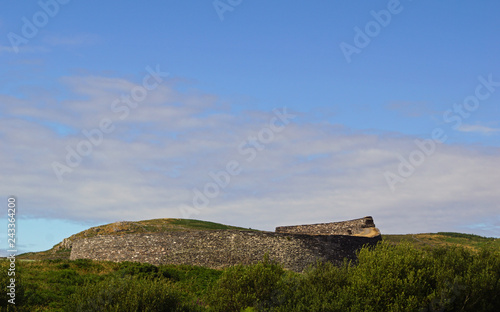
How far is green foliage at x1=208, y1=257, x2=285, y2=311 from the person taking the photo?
19.5m

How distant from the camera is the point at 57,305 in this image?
22984 mm

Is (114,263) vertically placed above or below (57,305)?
above

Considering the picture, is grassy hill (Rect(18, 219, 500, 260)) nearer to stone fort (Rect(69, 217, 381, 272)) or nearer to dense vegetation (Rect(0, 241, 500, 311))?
stone fort (Rect(69, 217, 381, 272))

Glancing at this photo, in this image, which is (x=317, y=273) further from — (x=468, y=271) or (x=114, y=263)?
(x=114, y=263)

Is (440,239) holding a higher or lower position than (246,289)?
higher

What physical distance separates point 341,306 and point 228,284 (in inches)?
179

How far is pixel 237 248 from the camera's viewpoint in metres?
32.2

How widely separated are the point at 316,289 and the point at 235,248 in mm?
12241

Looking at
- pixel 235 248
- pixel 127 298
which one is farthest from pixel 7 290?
pixel 235 248

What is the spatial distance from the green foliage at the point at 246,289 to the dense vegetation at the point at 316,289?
4cm

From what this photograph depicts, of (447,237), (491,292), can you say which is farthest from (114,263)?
(447,237)

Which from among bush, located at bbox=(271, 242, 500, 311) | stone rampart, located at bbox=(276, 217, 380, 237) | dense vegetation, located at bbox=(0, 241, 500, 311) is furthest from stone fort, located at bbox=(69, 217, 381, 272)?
bush, located at bbox=(271, 242, 500, 311)

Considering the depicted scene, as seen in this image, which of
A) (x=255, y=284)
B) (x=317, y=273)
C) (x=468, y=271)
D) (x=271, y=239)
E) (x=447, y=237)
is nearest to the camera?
(x=255, y=284)

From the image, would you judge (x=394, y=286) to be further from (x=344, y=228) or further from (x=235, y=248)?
(x=344, y=228)
